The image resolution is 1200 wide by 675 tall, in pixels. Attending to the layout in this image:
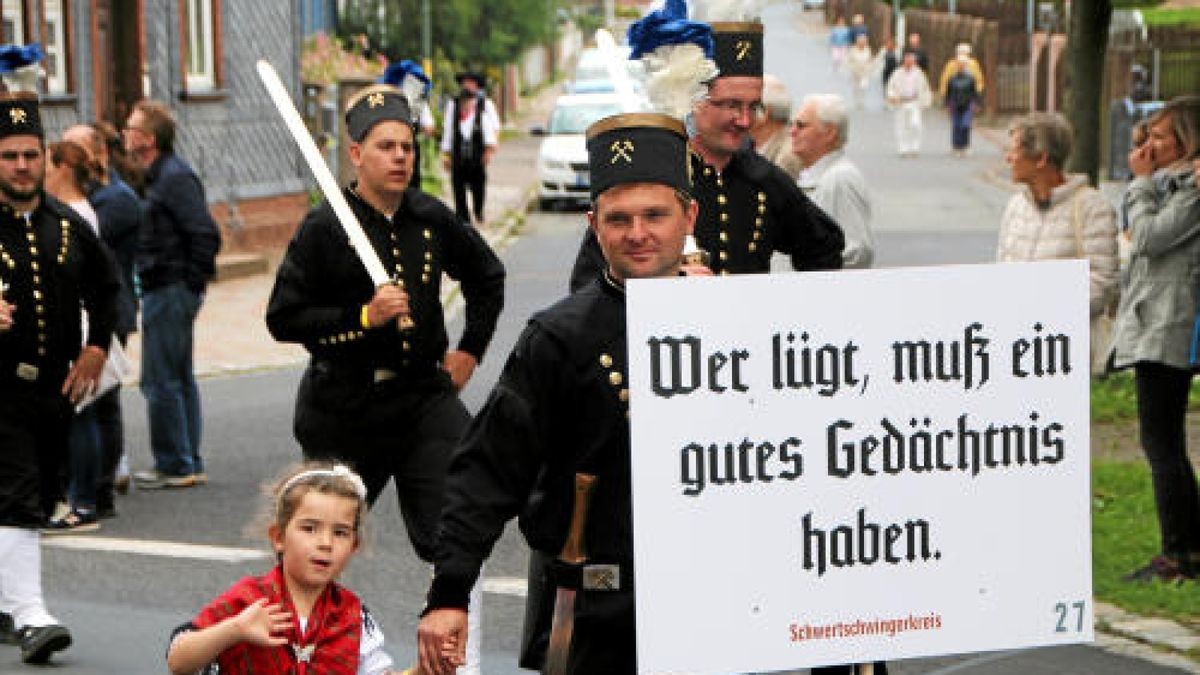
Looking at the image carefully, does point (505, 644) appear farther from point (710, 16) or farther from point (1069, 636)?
point (1069, 636)

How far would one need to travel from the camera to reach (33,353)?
28.7 feet

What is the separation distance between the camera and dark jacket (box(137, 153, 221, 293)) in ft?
40.4

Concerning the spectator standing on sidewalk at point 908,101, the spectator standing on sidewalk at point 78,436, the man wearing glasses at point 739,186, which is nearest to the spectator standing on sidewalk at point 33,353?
the spectator standing on sidewalk at point 78,436

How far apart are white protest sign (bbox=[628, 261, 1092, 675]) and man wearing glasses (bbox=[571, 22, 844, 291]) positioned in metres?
1.94

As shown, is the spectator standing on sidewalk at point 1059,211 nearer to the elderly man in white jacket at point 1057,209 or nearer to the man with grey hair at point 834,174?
the elderly man in white jacket at point 1057,209

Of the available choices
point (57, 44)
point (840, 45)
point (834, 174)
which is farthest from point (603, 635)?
point (840, 45)

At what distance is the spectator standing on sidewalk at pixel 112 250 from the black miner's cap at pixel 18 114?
3184 mm

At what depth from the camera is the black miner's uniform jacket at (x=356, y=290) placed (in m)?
7.66

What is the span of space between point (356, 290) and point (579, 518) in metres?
2.81

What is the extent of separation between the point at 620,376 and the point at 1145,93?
32667 millimetres

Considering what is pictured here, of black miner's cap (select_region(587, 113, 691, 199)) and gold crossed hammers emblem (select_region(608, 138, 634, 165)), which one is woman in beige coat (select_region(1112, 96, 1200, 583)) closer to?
black miner's cap (select_region(587, 113, 691, 199))

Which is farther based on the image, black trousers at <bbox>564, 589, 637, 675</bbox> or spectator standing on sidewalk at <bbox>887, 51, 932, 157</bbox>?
spectator standing on sidewalk at <bbox>887, 51, 932, 157</bbox>

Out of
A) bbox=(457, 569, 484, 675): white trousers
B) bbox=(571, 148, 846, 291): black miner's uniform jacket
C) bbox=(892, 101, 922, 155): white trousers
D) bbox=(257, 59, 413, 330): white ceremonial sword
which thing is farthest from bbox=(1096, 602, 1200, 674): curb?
bbox=(892, 101, 922, 155): white trousers

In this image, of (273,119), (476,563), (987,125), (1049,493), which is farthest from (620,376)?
(987,125)
